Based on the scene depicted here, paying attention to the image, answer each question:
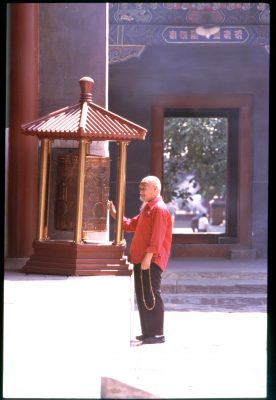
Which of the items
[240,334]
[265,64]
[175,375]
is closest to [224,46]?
[265,64]

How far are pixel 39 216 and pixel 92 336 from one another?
9.21ft

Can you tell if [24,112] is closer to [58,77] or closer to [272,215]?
[58,77]

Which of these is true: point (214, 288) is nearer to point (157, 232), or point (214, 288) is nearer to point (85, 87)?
point (85, 87)

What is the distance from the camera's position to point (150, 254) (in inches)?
270

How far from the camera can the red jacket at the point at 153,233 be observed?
6848mm

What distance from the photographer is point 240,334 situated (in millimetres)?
7672

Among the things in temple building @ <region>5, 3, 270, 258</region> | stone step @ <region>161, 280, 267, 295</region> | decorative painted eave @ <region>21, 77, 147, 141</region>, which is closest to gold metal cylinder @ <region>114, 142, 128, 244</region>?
decorative painted eave @ <region>21, 77, 147, 141</region>

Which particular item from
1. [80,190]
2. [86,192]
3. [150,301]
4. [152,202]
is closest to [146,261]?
[150,301]

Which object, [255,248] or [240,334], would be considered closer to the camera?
[240,334]

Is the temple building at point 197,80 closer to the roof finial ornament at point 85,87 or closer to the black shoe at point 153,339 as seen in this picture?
the roof finial ornament at point 85,87

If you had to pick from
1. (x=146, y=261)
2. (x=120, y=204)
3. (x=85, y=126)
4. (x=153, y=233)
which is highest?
(x=85, y=126)

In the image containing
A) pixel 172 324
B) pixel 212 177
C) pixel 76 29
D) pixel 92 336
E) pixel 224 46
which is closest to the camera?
Result: pixel 92 336

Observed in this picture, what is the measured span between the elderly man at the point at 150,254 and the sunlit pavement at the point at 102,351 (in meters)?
0.16

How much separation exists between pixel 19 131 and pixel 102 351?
462 centimetres
